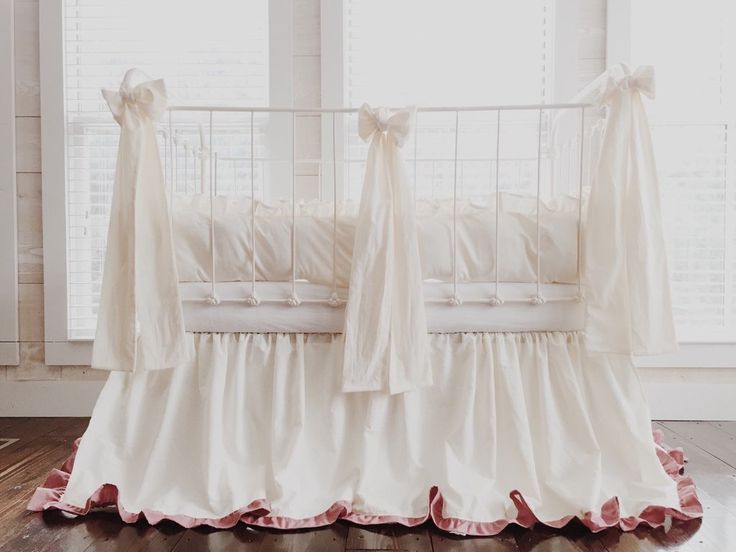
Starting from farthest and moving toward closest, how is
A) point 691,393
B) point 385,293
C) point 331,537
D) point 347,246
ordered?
point 691,393
point 347,246
point 385,293
point 331,537

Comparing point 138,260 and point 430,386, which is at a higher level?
point 138,260

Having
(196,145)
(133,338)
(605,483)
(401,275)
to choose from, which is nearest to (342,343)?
(401,275)

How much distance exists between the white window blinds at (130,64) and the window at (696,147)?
57.2 inches

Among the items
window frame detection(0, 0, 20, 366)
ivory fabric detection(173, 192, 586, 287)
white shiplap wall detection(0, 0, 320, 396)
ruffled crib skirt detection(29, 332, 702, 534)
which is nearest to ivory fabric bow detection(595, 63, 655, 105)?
ivory fabric detection(173, 192, 586, 287)

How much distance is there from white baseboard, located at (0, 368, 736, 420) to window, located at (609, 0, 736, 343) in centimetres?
16

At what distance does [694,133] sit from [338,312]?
166 centimetres

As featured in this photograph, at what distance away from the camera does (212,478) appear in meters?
1.31

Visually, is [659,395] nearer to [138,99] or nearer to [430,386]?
[430,386]

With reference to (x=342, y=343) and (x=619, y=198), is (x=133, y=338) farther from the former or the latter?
(x=619, y=198)

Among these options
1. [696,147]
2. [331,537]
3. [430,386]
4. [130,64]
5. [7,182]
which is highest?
[130,64]

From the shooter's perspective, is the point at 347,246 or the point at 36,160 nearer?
the point at 347,246

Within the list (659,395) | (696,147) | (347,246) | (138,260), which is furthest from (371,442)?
(696,147)

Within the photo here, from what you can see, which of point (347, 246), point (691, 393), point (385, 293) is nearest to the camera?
point (385, 293)

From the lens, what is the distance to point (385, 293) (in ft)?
4.33
